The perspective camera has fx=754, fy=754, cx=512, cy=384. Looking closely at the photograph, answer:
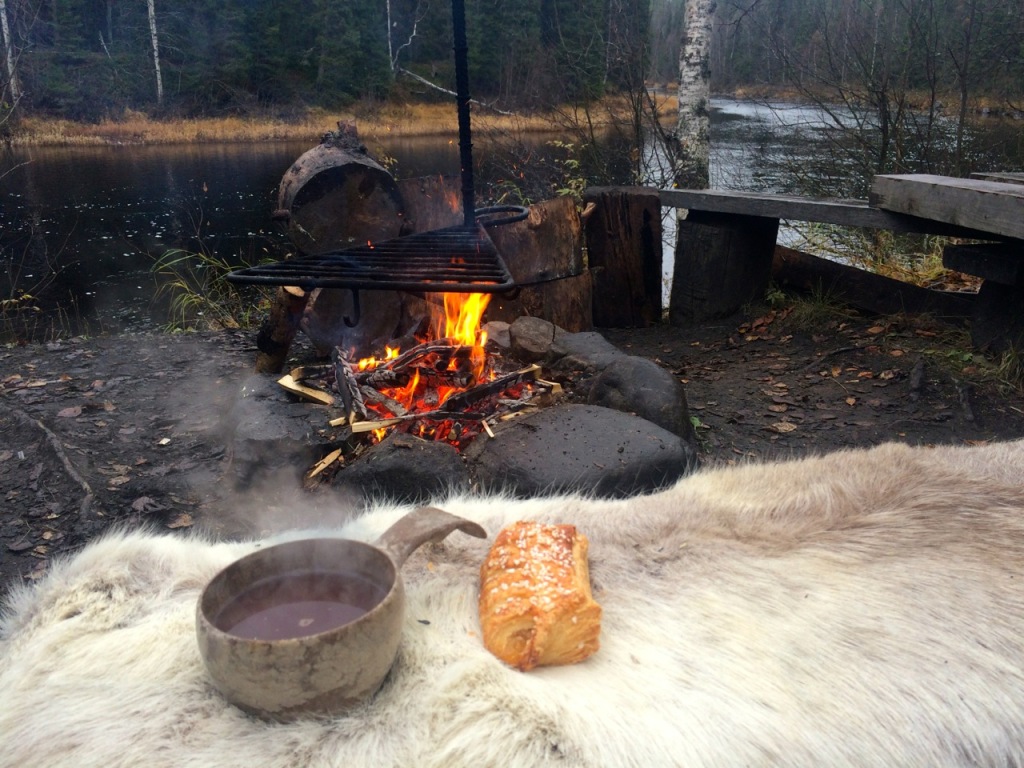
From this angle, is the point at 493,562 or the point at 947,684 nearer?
the point at 947,684

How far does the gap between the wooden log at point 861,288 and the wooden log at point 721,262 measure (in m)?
0.20

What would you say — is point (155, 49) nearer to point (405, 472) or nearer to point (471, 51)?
point (471, 51)

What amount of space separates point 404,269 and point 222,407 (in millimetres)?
1990

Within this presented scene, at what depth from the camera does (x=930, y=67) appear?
751 cm

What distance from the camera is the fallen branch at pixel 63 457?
3230 millimetres

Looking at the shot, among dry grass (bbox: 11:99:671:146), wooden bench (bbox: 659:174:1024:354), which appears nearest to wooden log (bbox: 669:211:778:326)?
wooden bench (bbox: 659:174:1024:354)

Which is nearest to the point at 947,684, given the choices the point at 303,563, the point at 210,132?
the point at 303,563

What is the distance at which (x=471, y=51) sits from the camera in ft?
46.2

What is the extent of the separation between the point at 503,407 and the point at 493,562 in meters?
2.32

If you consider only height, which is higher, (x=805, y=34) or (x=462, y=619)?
(x=805, y=34)

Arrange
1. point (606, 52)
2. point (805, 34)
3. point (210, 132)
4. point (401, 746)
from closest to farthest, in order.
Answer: point (401, 746)
point (606, 52)
point (805, 34)
point (210, 132)

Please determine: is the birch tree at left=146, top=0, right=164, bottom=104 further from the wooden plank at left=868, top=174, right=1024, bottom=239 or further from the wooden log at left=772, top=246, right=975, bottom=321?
the wooden plank at left=868, top=174, right=1024, bottom=239

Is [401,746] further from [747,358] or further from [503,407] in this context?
[747,358]

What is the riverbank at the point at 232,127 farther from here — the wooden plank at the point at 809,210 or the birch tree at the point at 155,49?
the wooden plank at the point at 809,210
